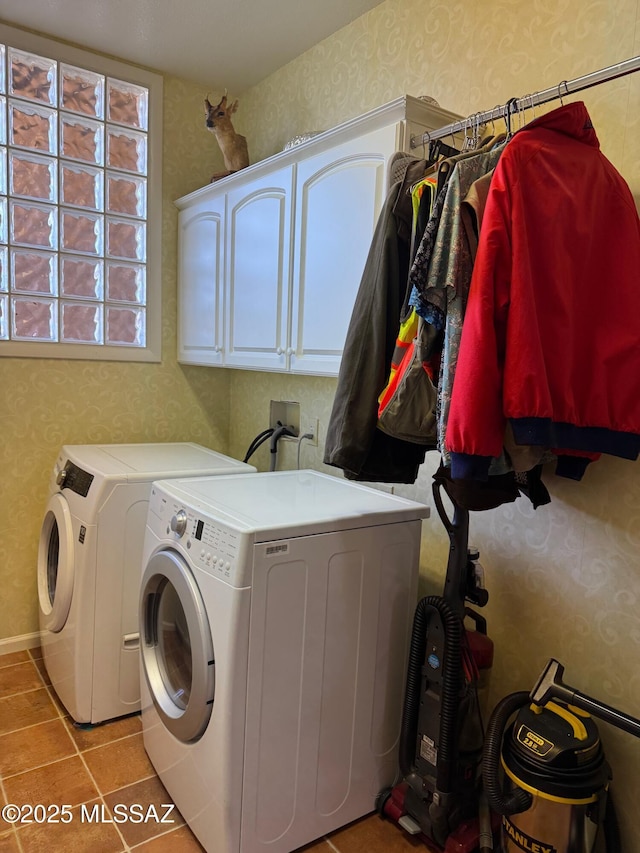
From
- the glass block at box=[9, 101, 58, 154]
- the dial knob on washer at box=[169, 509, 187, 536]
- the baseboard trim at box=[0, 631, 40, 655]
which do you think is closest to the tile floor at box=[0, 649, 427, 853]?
the baseboard trim at box=[0, 631, 40, 655]

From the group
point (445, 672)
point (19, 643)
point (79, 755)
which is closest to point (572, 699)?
point (445, 672)

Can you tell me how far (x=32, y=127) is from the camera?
247 cm

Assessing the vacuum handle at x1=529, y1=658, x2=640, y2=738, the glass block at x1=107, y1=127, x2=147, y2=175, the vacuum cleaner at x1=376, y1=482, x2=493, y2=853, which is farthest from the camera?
the glass block at x1=107, y1=127, x2=147, y2=175

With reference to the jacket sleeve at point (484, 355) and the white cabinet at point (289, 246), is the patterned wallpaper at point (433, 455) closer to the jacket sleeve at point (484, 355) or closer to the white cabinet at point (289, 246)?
the white cabinet at point (289, 246)

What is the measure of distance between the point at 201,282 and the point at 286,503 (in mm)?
1384

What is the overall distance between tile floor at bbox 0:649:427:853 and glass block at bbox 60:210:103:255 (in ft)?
6.07

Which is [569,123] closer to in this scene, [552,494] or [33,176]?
[552,494]

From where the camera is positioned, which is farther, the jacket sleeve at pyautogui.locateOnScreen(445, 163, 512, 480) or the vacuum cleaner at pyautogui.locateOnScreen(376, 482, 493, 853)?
the vacuum cleaner at pyautogui.locateOnScreen(376, 482, 493, 853)

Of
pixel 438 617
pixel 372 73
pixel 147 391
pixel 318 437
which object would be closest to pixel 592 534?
pixel 438 617

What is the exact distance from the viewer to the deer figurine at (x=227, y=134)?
2.43 m

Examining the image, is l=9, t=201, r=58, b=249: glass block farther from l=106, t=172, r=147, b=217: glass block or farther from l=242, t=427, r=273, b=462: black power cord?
l=242, t=427, r=273, b=462: black power cord

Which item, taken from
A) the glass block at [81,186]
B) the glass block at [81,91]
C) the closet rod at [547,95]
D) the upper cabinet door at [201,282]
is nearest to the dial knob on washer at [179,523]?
the upper cabinet door at [201,282]

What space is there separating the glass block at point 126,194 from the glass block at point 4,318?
2.00 feet

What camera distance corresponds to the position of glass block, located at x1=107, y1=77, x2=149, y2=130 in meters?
2.61
